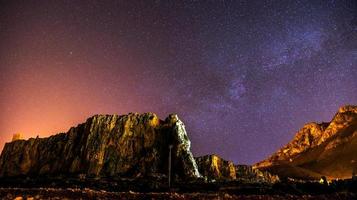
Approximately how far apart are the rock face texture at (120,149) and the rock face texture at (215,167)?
A: 20285mm

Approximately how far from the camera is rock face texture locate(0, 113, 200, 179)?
79.9m

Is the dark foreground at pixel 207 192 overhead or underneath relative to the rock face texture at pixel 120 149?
underneath

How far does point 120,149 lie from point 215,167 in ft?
119

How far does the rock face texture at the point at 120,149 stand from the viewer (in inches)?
3145

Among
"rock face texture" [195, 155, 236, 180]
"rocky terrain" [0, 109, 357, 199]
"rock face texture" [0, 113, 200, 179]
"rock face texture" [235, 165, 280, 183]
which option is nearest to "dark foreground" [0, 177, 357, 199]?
→ "rocky terrain" [0, 109, 357, 199]

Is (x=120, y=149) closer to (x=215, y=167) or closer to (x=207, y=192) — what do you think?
(x=215, y=167)

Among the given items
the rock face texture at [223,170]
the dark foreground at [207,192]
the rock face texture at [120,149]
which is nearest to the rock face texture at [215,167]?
the rock face texture at [223,170]

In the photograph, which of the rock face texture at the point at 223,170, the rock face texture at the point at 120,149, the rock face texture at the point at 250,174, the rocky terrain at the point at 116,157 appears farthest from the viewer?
the rock face texture at the point at 250,174

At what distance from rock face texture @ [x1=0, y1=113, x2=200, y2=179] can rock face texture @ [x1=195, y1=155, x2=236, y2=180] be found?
20.3m

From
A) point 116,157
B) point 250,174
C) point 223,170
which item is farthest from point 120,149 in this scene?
point 250,174

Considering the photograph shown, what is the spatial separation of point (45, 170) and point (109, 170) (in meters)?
29.1

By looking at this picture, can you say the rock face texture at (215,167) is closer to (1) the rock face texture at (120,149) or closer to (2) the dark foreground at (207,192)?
(1) the rock face texture at (120,149)

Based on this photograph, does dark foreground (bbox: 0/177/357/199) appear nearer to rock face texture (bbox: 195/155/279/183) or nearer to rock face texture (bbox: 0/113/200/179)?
rock face texture (bbox: 0/113/200/179)

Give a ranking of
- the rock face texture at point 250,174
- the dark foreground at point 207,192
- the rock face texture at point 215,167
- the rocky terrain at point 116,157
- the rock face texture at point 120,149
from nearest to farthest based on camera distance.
→ the dark foreground at point 207,192 < the rocky terrain at point 116,157 < the rock face texture at point 120,149 < the rock face texture at point 215,167 < the rock face texture at point 250,174
